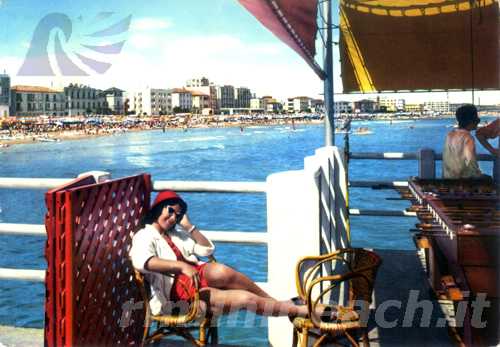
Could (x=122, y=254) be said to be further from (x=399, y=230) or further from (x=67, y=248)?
(x=399, y=230)

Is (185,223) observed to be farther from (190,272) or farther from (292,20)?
(292,20)

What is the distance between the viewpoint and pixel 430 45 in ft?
31.0

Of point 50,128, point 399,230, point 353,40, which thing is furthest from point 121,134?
point 353,40

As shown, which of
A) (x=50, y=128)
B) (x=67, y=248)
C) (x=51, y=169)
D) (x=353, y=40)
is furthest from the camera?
(x=50, y=128)

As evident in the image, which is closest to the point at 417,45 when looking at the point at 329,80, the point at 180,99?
the point at 329,80

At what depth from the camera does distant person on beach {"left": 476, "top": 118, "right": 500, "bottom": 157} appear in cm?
641

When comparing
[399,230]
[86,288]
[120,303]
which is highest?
[86,288]

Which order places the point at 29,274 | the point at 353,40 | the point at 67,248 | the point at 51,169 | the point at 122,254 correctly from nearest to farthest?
the point at 67,248
the point at 122,254
the point at 29,274
the point at 353,40
the point at 51,169

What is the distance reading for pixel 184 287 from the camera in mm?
3131

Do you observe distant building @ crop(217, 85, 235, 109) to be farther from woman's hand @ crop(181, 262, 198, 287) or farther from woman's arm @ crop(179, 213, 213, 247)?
woman's hand @ crop(181, 262, 198, 287)

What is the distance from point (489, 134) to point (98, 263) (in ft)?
16.9

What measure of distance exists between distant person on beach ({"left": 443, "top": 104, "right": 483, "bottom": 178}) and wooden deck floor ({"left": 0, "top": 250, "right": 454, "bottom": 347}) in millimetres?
1144

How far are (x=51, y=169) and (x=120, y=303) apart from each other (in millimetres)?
57227

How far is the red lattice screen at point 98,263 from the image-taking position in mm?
2803
